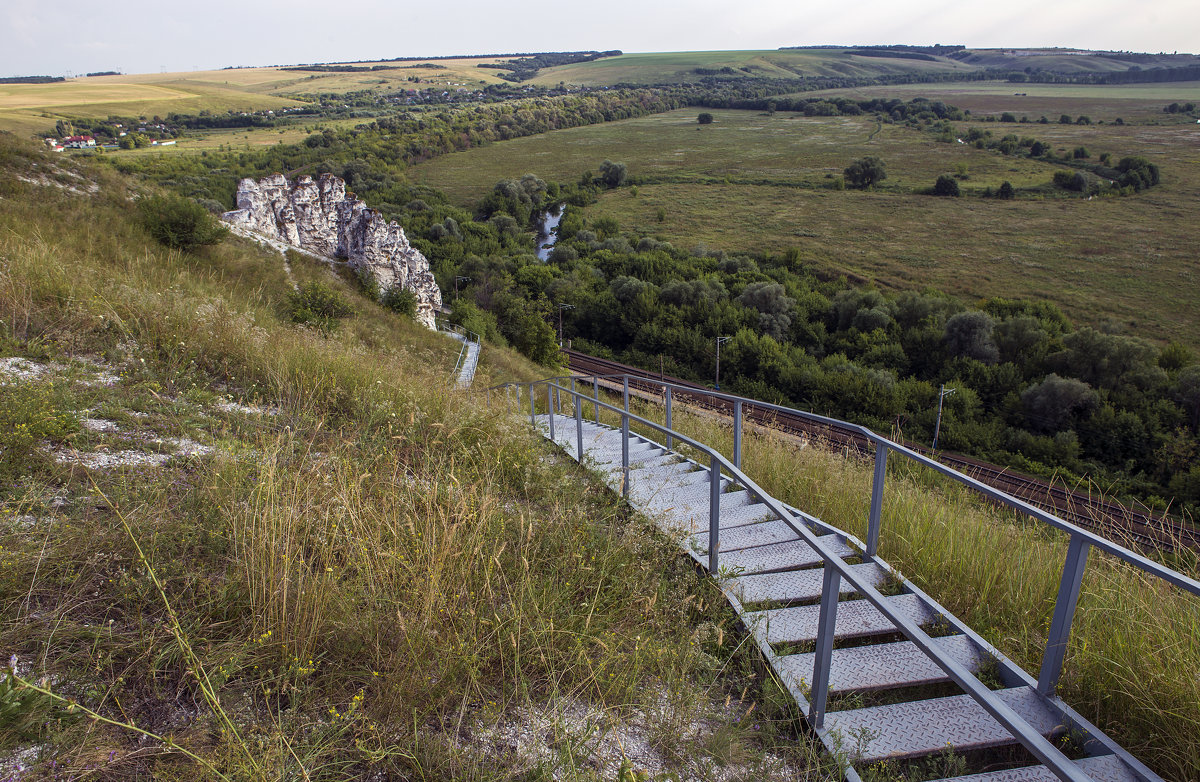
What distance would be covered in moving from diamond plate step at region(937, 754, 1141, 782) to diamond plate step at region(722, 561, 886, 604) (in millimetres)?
1337

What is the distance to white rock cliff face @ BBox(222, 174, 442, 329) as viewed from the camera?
29203 millimetres

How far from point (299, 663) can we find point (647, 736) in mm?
1478

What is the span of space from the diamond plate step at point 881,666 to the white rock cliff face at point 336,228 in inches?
1091

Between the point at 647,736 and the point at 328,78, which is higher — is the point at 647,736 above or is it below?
below

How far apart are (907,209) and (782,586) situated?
78.9 m

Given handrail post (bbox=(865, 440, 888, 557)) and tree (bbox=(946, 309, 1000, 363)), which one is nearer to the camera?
handrail post (bbox=(865, 440, 888, 557))

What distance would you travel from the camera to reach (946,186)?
244 feet

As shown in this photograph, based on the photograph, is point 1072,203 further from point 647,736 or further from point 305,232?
point 647,736

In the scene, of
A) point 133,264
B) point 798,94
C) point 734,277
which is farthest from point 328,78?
point 133,264

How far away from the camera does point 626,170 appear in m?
91.8

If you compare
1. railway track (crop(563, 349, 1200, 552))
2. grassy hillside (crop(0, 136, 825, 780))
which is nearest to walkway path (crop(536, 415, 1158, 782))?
grassy hillside (crop(0, 136, 825, 780))

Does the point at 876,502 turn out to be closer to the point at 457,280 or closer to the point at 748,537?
the point at 748,537

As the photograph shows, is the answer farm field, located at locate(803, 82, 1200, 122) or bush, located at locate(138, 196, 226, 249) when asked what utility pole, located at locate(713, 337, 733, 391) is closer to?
bush, located at locate(138, 196, 226, 249)

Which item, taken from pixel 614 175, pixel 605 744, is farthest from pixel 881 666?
pixel 614 175
